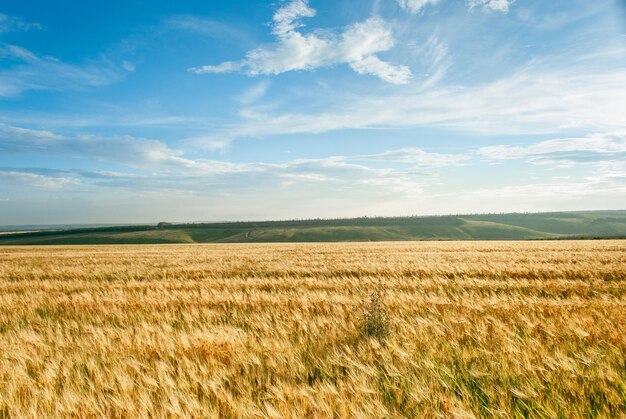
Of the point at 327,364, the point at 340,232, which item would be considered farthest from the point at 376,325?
the point at 340,232

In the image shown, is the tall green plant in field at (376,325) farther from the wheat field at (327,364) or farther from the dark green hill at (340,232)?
the dark green hill at (340,232)

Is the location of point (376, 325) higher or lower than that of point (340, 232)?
higher

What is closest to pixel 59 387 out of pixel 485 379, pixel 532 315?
pixel 485 379

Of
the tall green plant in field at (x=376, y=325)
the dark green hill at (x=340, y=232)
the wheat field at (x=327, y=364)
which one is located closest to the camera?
the wheat field at (x=327, y=364)

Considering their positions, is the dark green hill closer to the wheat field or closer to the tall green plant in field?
the wheat field

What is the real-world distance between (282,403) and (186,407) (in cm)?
64

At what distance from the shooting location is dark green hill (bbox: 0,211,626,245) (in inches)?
4360

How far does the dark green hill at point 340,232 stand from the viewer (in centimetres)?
11074

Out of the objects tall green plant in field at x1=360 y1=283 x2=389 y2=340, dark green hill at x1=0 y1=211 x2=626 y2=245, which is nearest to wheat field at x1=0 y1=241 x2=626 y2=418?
tall green plant in field at x1=360 y1=283 x2=389 y2=340

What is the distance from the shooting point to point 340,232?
12938 cm

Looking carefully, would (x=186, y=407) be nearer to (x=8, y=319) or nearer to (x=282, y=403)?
(x=282, y=403)

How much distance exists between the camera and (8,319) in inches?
230

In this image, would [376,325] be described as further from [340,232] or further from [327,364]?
[340,232]

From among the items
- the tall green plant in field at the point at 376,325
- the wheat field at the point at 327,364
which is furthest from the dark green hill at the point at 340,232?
the tall green plant in field at the point at 376,325
